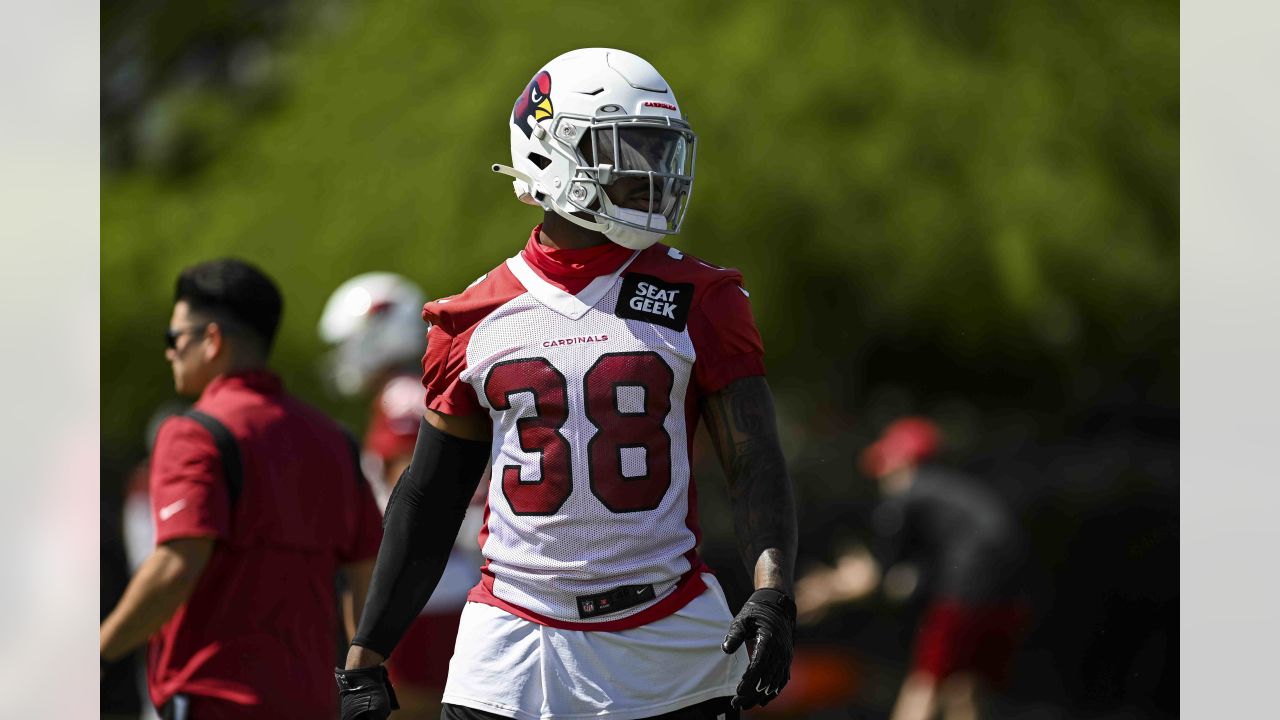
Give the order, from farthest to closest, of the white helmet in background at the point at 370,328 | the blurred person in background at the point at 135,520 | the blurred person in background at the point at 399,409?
the blurred person in background at the point at 135,520
the white helmet in background at the point at 370,328
the blurred person in background at the point at 399,409

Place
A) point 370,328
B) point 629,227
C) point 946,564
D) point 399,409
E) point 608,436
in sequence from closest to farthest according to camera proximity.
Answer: point 608,436
point 629,227
point 399,409
point 370,328
point 946,564

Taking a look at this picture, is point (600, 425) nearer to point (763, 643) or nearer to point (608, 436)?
point (608, 436)

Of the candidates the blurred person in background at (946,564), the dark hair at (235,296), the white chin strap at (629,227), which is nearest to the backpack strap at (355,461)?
the dark hair at (235,296)

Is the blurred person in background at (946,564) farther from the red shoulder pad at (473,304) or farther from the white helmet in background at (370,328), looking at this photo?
the red shoulder pad at (473,304)

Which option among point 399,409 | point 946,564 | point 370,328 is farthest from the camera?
point 946,564

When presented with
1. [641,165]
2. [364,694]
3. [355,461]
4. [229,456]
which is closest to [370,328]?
[355,461]

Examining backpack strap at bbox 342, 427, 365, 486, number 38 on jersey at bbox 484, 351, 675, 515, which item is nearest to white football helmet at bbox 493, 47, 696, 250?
number 38 on jersey at bbox 484, 351, 675, 515

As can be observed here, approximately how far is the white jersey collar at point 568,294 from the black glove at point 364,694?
803mm

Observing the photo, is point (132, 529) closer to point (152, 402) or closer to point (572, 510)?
point (152, 402)

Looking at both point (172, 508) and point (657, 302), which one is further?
point (172, 508)

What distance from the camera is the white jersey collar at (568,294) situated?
2.72m

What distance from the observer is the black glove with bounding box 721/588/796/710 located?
8.04 feet

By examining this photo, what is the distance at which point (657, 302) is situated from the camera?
269 cm

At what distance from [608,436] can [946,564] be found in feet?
12.6
